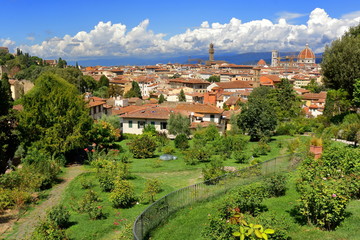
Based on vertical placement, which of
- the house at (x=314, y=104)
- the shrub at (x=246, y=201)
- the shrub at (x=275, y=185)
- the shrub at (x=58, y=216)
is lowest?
the house at (x=314, y=104)

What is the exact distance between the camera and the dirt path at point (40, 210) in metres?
11.4

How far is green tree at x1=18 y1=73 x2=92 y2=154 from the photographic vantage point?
23.0m

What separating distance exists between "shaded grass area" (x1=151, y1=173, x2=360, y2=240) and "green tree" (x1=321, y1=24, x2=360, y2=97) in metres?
19.6

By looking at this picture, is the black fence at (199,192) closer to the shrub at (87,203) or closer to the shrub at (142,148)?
the shrub at (87,203)

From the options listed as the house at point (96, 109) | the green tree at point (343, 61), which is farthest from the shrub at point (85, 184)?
the house at point (96, 109)

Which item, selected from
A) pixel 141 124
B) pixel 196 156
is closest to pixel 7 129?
pixel 196 156

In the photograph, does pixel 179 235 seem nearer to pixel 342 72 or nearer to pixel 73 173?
pixel 73 173

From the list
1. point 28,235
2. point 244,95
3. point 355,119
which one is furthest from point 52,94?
point 244,95

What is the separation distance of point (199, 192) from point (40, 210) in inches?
266

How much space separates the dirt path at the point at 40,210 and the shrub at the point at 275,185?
8295 mm

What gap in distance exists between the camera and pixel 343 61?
29.0 m

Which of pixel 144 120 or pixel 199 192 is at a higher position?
pixel 199 192

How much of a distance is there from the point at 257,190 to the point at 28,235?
7.86 m

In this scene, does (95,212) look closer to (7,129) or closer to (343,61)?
(7,129)
